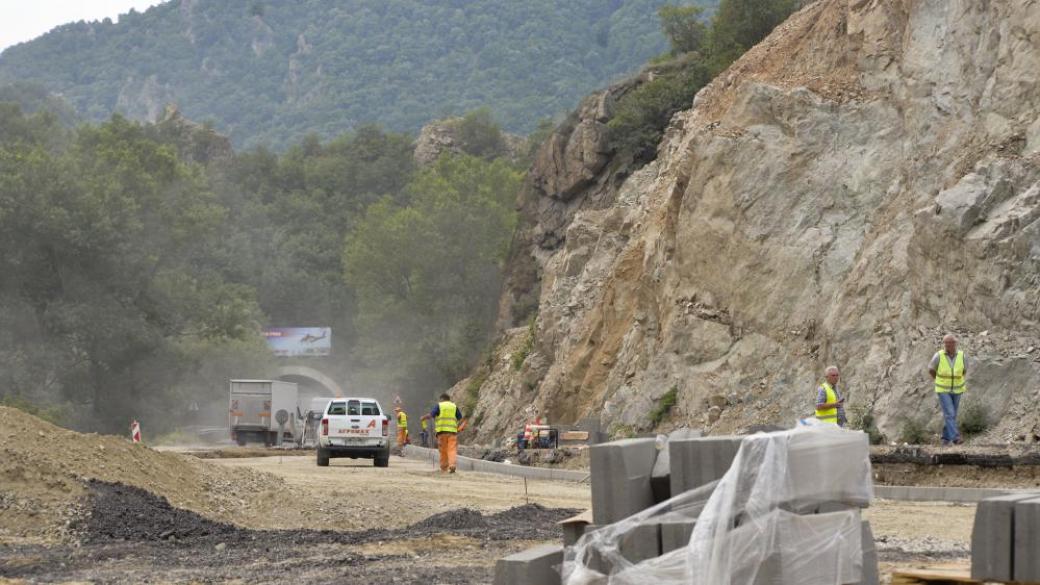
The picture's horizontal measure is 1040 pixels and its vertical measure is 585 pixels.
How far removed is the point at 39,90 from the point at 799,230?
142372 mm

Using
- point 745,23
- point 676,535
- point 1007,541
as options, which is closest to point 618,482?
point 676,535

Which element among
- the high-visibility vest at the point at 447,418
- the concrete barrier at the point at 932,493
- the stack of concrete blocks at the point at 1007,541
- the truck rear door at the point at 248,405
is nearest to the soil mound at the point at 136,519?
the concrete barrier at the point at 932,493

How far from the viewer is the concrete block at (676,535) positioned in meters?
8.84

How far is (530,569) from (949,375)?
12.7 meters

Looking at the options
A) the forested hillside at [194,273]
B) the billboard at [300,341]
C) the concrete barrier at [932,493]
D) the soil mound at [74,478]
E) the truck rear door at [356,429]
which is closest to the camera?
the soil mound at [74,478]

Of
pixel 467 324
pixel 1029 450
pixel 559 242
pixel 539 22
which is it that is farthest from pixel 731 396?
pixel 539 22

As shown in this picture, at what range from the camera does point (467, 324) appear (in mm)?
73250

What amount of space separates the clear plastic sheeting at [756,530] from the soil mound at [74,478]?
8.06 metres

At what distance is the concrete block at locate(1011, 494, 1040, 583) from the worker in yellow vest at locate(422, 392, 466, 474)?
59.1 ft

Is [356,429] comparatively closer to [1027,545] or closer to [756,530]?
[756,530]

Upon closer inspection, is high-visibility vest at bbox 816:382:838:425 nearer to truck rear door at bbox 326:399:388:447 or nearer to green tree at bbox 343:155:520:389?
truck rear door at bbox 326:399:388:447

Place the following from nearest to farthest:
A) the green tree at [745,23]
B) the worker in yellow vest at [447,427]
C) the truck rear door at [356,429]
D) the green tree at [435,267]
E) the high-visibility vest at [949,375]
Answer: the high-visibility vest at [949,375] → the worker in yellow vest at [447,427] → the truck rear door at [356,429] → the green tree at [745,23] → the green tree at [435,267]

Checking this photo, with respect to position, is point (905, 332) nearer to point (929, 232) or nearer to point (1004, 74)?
point (929, 232)

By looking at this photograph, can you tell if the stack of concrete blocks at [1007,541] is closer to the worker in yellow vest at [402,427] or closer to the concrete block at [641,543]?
the concrete block at [641,543]
